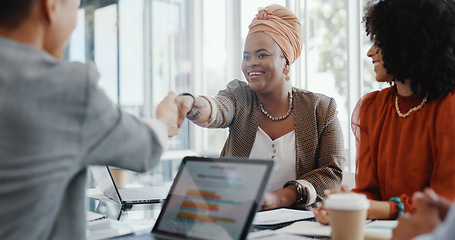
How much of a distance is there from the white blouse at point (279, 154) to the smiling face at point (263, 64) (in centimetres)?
23

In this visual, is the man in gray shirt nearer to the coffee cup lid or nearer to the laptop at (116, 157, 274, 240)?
the laptop at (116, 157, 274, 240)

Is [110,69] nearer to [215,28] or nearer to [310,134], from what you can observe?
[215,28]

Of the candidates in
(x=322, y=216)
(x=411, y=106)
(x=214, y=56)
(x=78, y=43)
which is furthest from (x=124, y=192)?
(x=214, y=56)

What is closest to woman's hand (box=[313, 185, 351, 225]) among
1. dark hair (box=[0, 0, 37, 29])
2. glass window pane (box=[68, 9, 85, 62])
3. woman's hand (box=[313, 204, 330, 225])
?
woman's hand (box=[313, 204, 330, 225])

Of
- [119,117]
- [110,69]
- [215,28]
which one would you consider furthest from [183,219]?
[215,28]

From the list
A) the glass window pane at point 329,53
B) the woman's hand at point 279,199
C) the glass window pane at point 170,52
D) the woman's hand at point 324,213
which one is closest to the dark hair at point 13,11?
the woman's hand at point 324,213

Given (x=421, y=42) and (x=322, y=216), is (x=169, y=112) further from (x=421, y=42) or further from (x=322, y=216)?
(x=421, y=42)

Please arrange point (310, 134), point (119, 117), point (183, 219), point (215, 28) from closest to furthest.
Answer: point (119, 117)
point (183, 219)
point (310, 134)
point (215, 28)

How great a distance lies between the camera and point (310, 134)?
72.4 inches

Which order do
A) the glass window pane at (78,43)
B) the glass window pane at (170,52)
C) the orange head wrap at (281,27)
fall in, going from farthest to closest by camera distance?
the glass window pane at (170,52)
the glass window pane at (78,43)
the orange head wrap at (281,27)

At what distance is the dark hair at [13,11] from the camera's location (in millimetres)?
762

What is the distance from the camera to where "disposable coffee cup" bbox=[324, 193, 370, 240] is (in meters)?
0.90

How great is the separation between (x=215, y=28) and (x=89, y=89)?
402 cm

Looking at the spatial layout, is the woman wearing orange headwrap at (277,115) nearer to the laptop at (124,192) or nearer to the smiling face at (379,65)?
the laptop at (124,192)
